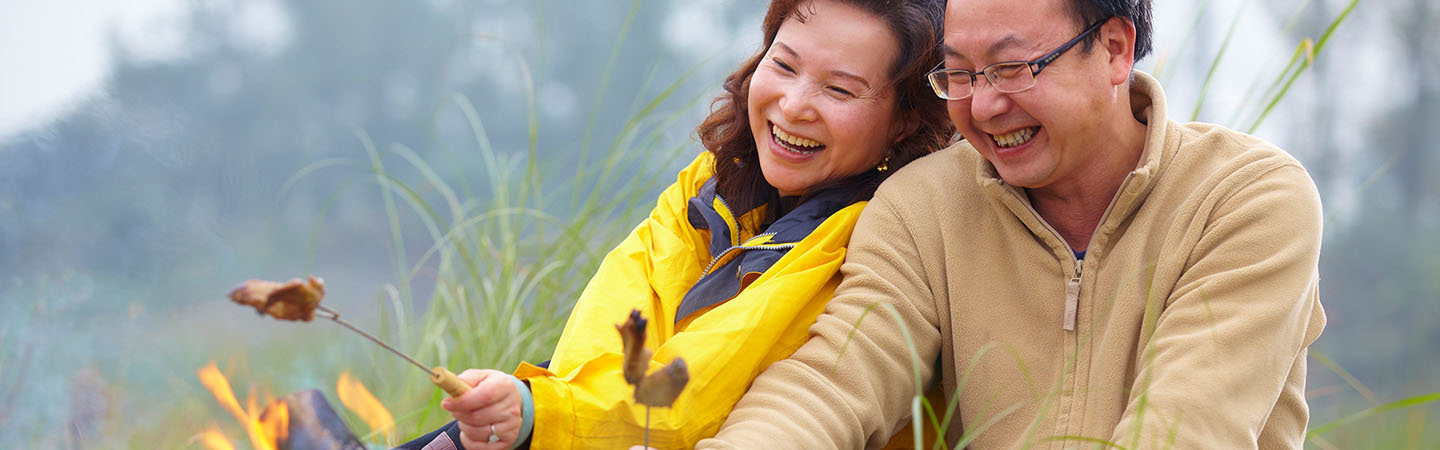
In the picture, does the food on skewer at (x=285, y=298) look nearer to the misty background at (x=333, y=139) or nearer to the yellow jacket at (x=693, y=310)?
the yellow jacket at (x=693, y=310)

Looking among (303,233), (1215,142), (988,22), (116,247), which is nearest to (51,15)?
(116,247)

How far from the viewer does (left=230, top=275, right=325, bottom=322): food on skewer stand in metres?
0.93

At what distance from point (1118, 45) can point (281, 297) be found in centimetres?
118

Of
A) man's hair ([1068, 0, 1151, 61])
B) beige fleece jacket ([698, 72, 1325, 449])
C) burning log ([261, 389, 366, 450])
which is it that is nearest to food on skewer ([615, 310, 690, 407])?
beige fleece jacket ([698, 72, 1325, 449])

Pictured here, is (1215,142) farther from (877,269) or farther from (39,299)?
(39,299)

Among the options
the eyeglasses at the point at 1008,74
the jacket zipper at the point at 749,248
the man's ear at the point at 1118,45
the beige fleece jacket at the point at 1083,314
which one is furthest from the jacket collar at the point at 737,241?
the man's ear at the point at 1118,45

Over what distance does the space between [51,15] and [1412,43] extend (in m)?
4.19

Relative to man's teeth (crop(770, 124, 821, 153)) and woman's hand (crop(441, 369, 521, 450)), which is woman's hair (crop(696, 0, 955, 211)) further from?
woman's hand (crop(441, 369, 521, 450))

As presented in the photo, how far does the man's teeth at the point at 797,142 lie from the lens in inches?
73.3

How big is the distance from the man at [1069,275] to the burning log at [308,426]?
475 mm

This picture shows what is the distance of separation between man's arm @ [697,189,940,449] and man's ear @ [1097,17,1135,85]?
0.36m

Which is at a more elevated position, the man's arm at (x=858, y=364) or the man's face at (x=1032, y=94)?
the man's face at (x=1032, y=94)

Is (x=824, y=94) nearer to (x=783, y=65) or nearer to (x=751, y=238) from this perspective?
(x=783, y=65)

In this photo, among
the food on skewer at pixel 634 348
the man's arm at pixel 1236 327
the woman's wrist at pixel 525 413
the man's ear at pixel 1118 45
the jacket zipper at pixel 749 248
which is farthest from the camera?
the jacket zipper at pixel 749 248
